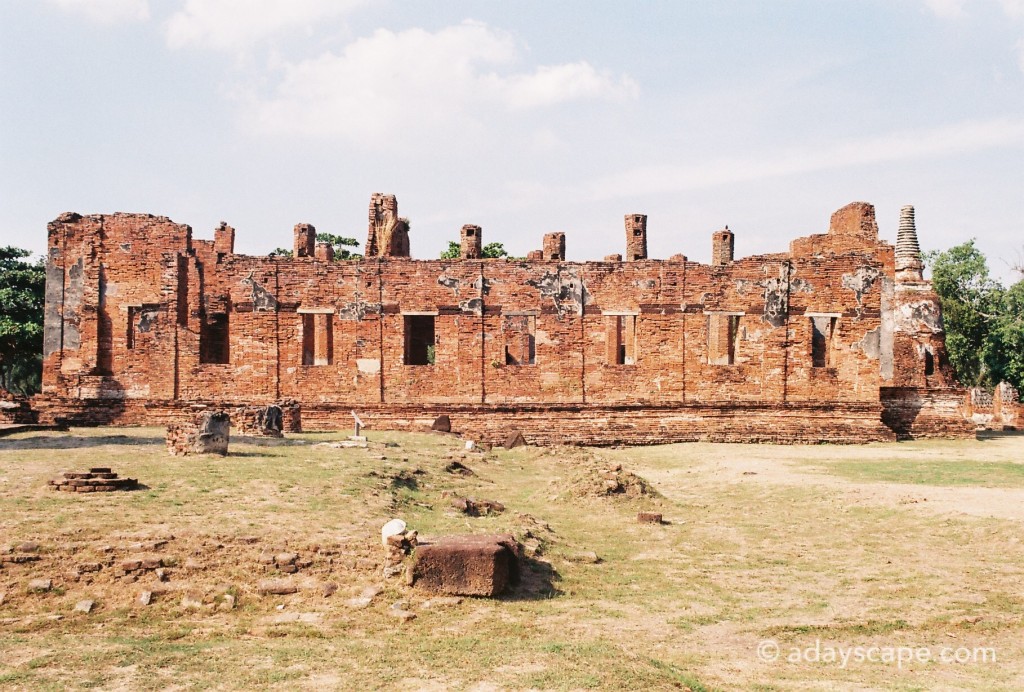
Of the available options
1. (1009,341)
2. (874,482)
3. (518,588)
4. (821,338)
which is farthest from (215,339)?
(1009,341)

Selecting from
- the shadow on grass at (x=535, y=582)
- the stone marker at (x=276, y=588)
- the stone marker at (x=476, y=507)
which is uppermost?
the stone marker at (x=476, y=507)

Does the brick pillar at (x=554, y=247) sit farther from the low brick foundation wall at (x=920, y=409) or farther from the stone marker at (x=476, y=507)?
the stone marker at (x=476, y=507)

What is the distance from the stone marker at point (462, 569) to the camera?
272 inches

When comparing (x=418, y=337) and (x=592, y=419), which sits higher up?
(x=418, y=337)

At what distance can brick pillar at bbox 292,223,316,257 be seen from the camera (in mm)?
20922

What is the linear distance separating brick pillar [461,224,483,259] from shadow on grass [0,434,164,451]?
334 inches

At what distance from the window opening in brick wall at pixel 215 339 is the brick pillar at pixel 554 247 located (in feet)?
26.4

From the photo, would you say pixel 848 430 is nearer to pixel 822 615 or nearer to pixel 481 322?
pixel 481 322

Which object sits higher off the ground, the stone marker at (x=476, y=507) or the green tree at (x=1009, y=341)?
the green tree at (x=1009, y=341)

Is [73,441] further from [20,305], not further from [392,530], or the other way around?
[20,305]

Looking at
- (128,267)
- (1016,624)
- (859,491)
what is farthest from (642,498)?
(128,267)

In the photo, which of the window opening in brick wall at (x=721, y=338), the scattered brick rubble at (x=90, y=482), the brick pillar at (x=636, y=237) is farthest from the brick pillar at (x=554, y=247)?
the scattered brick rubble at (x=90, y=482)

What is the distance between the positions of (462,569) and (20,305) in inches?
1139

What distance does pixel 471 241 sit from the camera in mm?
20484
